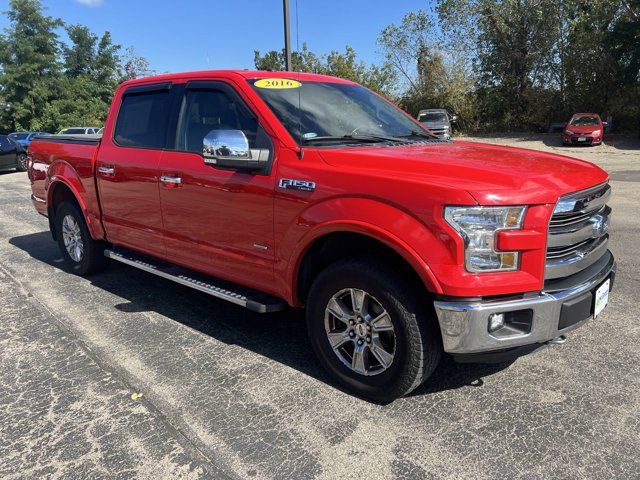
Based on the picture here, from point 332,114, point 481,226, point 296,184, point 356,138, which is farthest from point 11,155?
Answer: point 481,226

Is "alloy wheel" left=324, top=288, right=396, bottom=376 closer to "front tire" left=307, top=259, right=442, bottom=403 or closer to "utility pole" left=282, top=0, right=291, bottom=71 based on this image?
"front tire" left=307, top=259, right=442, bottom=403

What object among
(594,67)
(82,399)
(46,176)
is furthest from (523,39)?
(82,399)

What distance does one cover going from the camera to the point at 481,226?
2506 millimetres

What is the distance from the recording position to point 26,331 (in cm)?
417

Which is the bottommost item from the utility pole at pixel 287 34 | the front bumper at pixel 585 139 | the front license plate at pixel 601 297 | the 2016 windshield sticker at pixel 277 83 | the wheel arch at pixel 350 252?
the front bumper at pixel 585 139

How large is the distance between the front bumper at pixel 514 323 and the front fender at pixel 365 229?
17 cm

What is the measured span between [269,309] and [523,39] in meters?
36.5

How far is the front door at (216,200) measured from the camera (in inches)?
134

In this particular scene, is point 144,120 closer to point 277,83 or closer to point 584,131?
point 277,83

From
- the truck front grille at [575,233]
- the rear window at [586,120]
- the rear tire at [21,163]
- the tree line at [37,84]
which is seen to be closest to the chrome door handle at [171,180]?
the truck front grille at [575,233]

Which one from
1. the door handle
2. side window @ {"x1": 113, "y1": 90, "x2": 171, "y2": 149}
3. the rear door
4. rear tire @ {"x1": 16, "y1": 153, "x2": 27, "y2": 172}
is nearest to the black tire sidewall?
the rear door

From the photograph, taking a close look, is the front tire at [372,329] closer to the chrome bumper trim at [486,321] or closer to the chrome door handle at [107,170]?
the chrome bumper trim at [486,321]

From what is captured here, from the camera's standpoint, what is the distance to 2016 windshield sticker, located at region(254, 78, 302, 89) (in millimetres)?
3688

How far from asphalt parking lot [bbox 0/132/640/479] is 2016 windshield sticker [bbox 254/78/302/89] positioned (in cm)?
188
